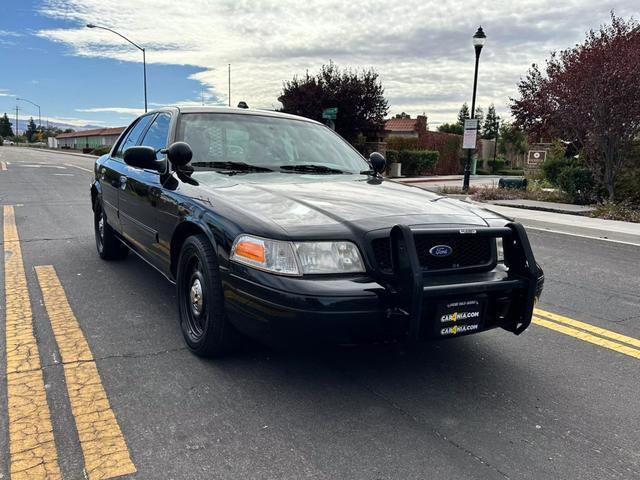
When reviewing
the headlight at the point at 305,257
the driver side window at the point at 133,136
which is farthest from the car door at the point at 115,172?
the headlight at the point at 305,257

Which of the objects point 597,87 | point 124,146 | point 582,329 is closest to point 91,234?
point 124,146

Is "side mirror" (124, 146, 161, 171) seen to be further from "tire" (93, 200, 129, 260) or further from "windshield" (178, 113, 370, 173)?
"tire" (93, 200, 129, 260)

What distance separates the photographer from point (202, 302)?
3303 mm

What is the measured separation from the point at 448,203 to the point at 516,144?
54185 mm

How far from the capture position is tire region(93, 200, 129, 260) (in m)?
5.91

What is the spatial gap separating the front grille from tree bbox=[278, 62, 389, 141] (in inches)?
990

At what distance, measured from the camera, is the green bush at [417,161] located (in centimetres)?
3136

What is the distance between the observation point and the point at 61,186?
50.1ft

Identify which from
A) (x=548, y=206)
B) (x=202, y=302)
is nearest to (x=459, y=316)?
(x=202, y=302)

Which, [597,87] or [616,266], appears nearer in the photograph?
[616,266]

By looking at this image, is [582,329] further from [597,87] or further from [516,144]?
[516,144]

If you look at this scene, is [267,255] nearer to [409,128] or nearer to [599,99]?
[599,99]

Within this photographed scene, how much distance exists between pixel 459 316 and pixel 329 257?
75 centimetres

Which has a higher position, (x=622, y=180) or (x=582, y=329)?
(x=622, y=180)
